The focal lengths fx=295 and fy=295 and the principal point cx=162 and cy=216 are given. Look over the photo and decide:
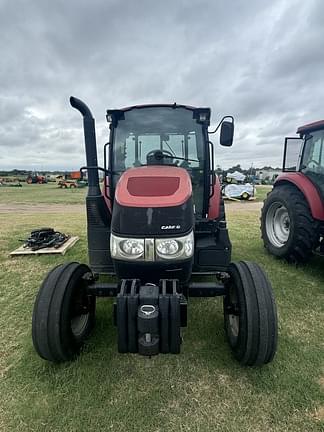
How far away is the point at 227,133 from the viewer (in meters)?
3.34

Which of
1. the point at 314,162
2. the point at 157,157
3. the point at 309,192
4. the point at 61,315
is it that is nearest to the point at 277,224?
the point at 309,192

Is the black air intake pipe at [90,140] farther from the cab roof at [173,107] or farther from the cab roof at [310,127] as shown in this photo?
the cab roof at [310,127]

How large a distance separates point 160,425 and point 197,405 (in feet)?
0.98

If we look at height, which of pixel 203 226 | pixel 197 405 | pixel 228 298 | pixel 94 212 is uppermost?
pixel 94 212

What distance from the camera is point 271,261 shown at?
491 cm

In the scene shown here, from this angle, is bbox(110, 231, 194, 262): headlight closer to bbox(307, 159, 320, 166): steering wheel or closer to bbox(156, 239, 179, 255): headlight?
bbox(156, 239, 179, 255): headlight

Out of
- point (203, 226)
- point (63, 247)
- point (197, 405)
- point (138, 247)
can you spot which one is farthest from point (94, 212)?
point (63, 247)

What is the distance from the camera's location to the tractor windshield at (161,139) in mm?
3449

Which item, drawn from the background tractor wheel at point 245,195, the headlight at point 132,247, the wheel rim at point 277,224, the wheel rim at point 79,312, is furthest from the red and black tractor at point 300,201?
the background tractor wheel at point 245,195

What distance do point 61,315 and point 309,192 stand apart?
12.2ft

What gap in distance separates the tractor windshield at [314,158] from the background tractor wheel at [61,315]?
357cm

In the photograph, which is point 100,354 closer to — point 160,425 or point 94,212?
point 160,425

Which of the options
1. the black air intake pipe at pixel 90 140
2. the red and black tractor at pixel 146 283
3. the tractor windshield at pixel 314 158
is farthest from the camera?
the tractor windshield at pixel 314 158

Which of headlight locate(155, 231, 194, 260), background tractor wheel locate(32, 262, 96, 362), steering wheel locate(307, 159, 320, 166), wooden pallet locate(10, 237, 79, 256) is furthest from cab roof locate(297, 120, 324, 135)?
wooden pallet locate(10, 237, 79, 256)
